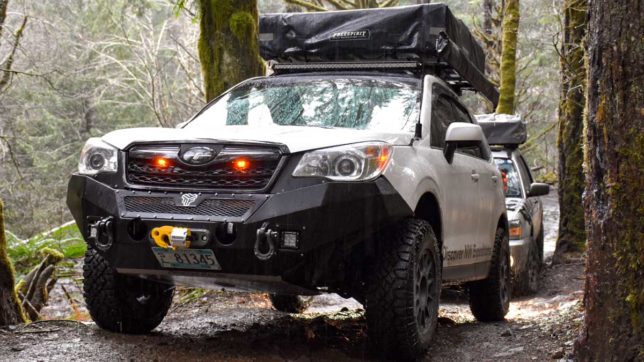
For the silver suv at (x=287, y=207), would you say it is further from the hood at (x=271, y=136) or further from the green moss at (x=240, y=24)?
the green moss at (x=240, y=24)

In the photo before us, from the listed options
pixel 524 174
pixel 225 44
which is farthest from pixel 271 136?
pixel 524 174

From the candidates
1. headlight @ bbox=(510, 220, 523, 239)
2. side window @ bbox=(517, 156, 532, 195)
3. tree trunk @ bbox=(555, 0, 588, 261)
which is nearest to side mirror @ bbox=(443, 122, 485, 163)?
headlight @ bbox=(510, 220, 523, 239)

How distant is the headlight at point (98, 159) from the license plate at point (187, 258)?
687 mm

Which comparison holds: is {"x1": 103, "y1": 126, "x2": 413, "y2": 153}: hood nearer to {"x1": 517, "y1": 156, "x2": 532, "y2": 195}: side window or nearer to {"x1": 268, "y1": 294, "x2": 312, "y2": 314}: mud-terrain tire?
{"x1": 268, "y1": 294, "x2": 312, "y2": 314}: mud-terrain tire

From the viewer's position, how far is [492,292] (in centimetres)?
802

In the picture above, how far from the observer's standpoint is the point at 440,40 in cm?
723

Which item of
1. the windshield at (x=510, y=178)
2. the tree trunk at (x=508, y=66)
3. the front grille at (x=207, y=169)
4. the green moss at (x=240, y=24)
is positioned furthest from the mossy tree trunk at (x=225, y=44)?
the tree trunk at (x=508, y=66)

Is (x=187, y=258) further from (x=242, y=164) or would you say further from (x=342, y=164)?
(x=342, y=164)

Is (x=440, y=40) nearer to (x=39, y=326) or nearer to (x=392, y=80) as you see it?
(x=392, y=80)

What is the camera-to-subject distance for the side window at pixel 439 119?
642 centimetres

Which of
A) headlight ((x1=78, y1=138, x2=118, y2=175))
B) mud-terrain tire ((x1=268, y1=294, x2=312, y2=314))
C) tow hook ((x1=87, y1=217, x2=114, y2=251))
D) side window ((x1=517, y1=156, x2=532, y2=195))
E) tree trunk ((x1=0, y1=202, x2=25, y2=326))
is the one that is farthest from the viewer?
side window ((x1=517, y1=156, x2=532, y2=195))

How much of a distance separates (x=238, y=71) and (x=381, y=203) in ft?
14.3

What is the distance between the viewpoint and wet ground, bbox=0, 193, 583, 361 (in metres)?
5.40

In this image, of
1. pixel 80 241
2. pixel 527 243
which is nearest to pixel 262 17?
pixel 527 243
